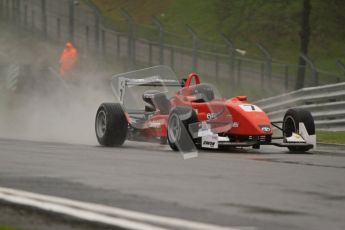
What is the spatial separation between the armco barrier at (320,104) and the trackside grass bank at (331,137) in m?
0.36

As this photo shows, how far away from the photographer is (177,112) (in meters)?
13.4

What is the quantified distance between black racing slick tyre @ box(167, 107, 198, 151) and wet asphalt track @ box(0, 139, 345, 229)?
3.24 ft

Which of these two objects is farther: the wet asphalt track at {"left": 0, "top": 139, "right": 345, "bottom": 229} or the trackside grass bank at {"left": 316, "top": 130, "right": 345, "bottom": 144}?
the trackside grass bank at {"left": 316, "top": 130, "right": 345, "bottom": 144}

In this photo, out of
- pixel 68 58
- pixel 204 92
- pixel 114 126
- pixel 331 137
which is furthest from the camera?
pixel 68 58

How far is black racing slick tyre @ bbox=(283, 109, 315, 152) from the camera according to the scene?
45.0 feet

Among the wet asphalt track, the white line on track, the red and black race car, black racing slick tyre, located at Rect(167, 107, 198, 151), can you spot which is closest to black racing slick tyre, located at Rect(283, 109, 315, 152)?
the red and black race car

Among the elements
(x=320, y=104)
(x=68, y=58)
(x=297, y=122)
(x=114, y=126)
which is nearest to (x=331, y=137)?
(x=320, y=104)

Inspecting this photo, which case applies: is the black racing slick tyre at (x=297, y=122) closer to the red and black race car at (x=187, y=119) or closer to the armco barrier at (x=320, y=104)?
the red and black race car at (x=187, y=119)

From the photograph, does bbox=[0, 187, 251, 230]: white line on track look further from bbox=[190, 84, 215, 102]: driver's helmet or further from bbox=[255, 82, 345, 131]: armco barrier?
bbox=[255, 82, 345, 131]: armco barrier

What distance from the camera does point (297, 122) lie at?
13.8 m

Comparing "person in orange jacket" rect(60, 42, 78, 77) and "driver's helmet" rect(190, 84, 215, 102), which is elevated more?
"person in orange jacket" rect(60, 42, 78, 77)

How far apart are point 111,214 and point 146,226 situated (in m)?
0.54

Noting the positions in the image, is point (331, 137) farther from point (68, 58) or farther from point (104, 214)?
point (68, 58)

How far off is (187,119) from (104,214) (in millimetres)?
7115
